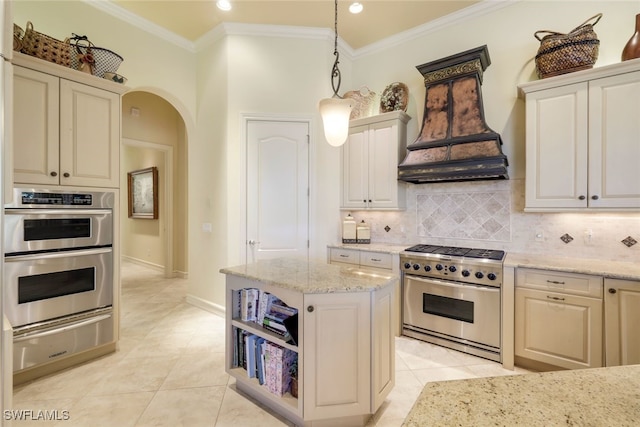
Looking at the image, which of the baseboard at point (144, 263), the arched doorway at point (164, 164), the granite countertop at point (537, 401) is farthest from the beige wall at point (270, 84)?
the granite countertop at point (537, 401)

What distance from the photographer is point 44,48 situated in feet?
7.48

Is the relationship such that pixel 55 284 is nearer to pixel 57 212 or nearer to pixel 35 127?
pixel 57 212

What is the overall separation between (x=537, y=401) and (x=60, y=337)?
10.2ft

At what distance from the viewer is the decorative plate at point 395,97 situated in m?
3.47

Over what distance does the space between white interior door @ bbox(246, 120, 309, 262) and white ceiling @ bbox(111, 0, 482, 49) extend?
3.88 ft

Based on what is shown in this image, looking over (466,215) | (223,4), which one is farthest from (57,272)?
(466,215)

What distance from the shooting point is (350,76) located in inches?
162

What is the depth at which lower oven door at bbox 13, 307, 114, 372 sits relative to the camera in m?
2.11

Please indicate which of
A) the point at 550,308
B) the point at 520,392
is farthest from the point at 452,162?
the point at 520,392

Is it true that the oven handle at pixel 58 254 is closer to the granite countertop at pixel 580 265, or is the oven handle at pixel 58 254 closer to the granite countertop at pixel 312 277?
the granite countertop at pixel 312 277

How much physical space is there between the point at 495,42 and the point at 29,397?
516cm

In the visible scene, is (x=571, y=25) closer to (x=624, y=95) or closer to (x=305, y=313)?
(x=624, y=95)

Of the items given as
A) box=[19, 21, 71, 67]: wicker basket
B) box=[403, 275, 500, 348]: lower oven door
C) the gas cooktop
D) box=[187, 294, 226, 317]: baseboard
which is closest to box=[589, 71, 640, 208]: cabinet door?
the gas cooktop

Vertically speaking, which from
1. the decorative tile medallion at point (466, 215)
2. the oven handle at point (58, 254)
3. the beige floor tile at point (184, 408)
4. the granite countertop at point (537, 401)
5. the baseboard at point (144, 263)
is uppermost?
the decorative tile medallion at point (466, 215)
